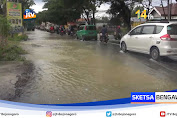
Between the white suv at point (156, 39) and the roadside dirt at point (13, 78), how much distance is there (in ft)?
16.9

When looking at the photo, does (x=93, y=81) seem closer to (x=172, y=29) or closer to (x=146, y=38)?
(x=172, y=29)

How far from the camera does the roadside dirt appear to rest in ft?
17.7

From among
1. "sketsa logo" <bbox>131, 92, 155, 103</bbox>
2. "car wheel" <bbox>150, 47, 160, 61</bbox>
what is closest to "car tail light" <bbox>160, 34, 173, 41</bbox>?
"car wheel" <bbox>150, 47, 160, 61</bbox>

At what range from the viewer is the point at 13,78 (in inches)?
264

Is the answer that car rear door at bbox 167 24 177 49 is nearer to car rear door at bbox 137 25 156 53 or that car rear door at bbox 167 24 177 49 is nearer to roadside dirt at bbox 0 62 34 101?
car rear door at bbox 137 25 156 53

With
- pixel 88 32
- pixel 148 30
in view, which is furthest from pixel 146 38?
pixel 88 32

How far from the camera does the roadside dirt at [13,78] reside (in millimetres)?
5392

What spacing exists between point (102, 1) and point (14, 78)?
20.2m

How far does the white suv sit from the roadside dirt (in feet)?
16.9

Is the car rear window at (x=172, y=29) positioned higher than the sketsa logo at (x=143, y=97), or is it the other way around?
the car rear window at (x=172, y=29)

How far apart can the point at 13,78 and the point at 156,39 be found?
19.9 ft

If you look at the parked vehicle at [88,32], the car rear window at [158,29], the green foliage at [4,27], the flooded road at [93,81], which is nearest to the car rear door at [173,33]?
the car rear window at [158,29]

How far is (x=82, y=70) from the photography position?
26.3ft

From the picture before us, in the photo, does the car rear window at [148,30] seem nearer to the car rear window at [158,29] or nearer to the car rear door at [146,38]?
the car rear door at [146,38]
